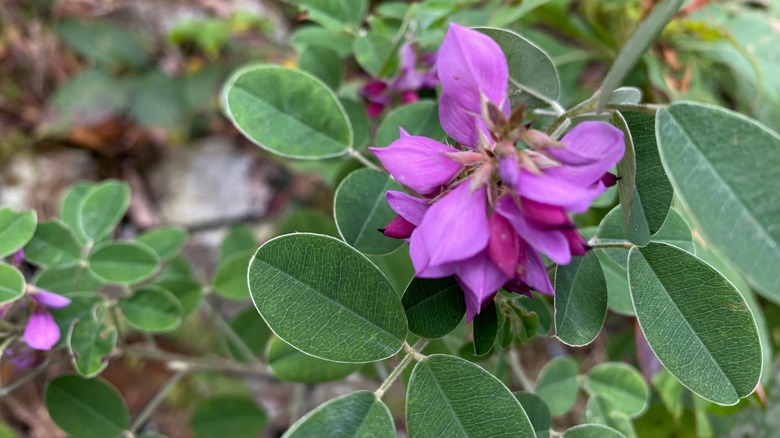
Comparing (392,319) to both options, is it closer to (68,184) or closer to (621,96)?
(621,96)

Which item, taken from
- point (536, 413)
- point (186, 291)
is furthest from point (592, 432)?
point (186, 291)

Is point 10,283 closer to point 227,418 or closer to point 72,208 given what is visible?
point 72,208

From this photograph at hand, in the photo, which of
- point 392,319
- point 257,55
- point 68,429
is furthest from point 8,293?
point 257,55

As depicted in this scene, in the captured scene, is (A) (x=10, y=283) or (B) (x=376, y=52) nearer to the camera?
(A) (x=10, y=283)

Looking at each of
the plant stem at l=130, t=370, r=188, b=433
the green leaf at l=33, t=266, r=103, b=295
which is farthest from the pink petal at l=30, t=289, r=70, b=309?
the plant stem at l=130, t=370, r=188, b=433

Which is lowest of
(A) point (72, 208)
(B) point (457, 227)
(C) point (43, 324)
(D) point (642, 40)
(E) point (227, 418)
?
(E) point (227, 418)

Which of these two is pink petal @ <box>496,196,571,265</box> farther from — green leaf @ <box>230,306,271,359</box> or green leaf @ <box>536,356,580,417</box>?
green leaf @ <box>230,306,271,359</box>
